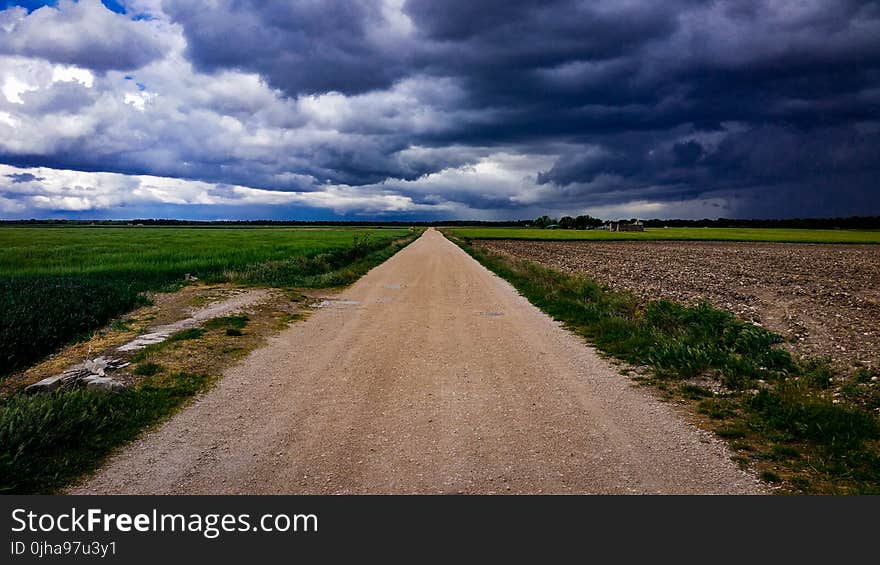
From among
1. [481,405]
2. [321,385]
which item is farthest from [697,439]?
[321,385]

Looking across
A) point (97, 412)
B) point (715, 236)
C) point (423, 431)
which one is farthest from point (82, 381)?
point (715, 236)

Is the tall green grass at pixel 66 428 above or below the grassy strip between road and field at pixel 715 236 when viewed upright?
below

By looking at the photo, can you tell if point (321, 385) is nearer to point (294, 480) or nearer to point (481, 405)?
point (481, 405)

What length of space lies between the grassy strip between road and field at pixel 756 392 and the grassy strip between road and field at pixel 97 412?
7.42m

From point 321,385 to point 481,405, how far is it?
9.04 ft

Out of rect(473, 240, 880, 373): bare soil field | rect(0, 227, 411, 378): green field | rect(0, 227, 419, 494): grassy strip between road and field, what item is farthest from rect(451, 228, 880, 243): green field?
rect(0, 227, 419, 494): grassy strip between road and field

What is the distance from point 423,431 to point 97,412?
4376mm

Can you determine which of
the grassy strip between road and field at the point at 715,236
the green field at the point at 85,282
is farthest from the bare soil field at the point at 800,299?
the grassy strip between road and field at the point at 715,236

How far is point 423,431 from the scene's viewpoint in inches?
272

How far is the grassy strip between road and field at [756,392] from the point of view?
20.0ft

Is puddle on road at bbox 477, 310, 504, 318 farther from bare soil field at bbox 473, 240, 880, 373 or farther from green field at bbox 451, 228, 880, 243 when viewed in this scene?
green field at bbox 451, 228, 880, 243

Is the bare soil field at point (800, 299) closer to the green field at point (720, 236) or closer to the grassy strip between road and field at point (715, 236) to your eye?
the grassy strip between road and field at point (715, 236)

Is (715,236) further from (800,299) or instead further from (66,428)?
(66,428)

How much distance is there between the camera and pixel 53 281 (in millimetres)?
18594
